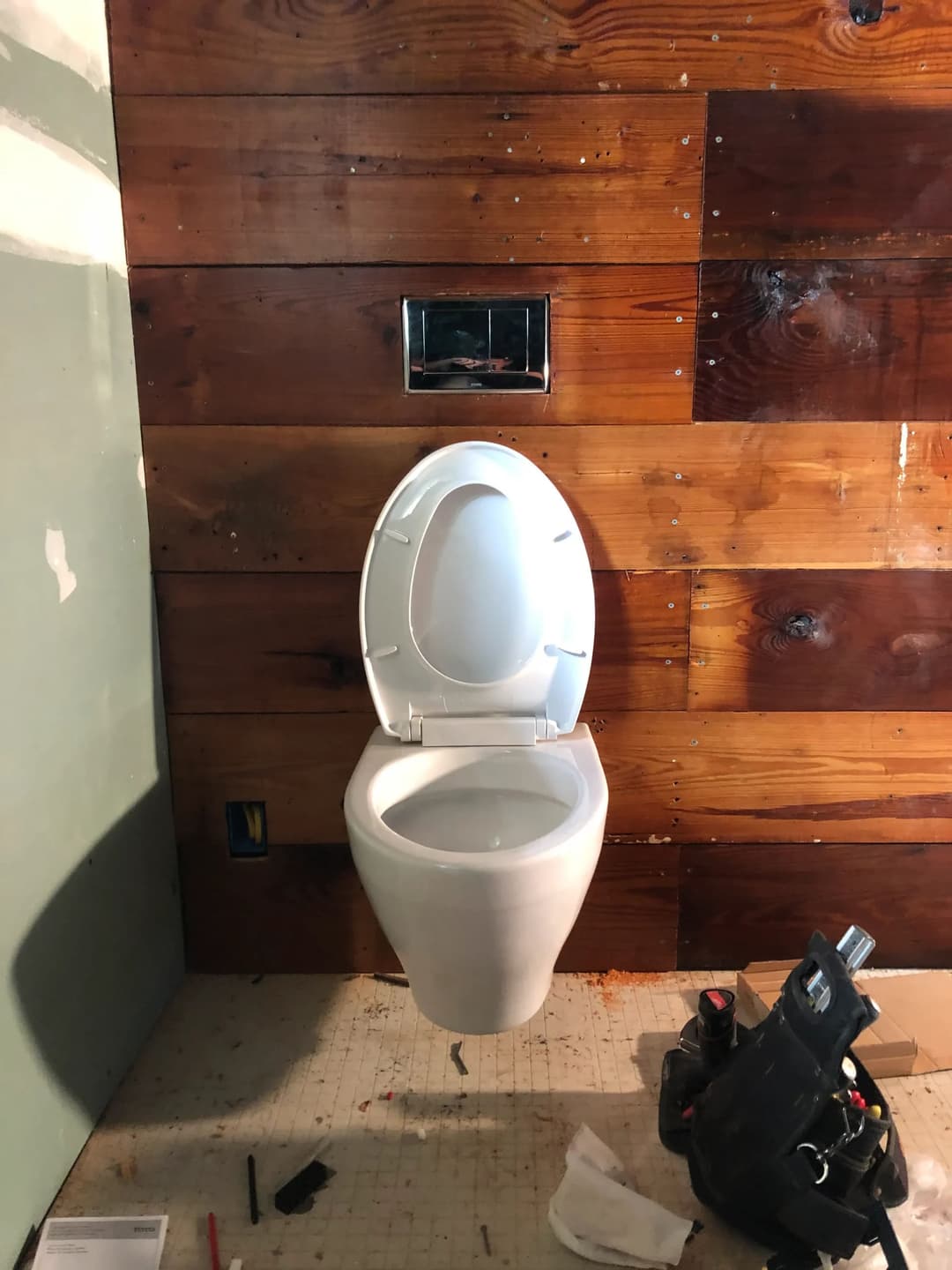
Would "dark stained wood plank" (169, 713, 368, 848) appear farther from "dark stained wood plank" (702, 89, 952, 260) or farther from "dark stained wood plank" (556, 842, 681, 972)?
"dark stained wood plank" (702, 89, 952, 260)

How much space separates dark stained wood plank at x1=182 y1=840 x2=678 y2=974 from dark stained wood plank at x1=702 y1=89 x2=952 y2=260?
1.00 meters

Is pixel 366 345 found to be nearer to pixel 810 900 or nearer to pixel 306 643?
pixel 306 643

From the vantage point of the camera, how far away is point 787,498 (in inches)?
54.6

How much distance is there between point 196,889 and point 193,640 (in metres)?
0.44

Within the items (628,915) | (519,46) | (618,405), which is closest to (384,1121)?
(628,915)

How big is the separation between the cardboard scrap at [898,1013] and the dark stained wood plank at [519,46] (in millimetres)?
1341

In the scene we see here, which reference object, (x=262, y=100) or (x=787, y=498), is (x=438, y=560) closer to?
(x=787, y=498)

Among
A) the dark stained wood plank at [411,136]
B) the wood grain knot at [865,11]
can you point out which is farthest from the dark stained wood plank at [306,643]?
the wood grain knot at [865,11]

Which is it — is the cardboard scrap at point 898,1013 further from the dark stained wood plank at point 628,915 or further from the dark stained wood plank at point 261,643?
the dark stained wood plank at point 261,643

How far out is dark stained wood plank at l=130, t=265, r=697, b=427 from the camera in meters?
1.32

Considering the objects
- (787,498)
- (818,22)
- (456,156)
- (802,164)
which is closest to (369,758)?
(787,498)

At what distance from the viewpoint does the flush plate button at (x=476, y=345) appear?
132cm

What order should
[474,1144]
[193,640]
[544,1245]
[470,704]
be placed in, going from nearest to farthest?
[544,1245], [474,1144], [470,704], [193,640]

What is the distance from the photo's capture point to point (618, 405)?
4.46 ft
